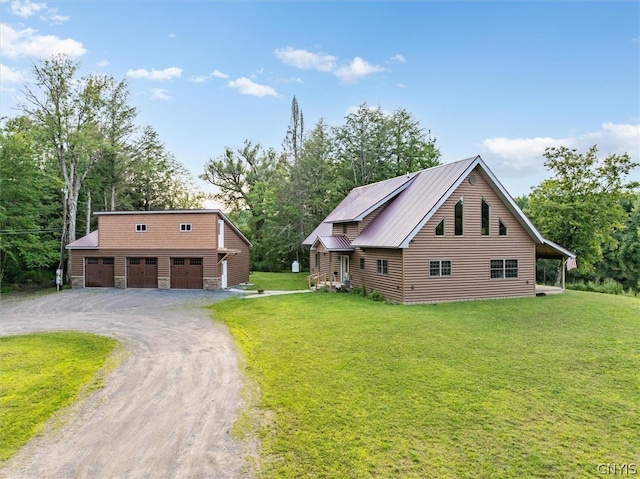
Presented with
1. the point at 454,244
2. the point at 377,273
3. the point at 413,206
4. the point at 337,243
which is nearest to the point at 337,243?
the point at 337,243

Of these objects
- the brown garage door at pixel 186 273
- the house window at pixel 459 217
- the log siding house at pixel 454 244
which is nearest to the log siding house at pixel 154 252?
the brown garage door at pixel 186 273

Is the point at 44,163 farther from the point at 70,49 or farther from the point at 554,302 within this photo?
the point at 554,302

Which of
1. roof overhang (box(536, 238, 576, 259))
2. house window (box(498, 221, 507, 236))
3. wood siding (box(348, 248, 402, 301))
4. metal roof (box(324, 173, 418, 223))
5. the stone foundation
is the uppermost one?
metal roof (box(324, 173, 418, 223))

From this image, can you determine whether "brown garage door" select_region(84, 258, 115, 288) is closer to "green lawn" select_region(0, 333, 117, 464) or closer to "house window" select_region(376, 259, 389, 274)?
"green lawn" select_region(0, 333, 117, 464)

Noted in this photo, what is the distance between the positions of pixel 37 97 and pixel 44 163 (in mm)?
5563

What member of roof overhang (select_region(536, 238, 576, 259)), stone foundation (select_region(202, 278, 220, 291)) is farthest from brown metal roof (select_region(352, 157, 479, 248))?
stone foundation (select_region(202, 278, 220, 291))

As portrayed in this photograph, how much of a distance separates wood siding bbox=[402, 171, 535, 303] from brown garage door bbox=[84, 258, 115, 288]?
19.2 m

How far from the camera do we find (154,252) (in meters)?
23.3

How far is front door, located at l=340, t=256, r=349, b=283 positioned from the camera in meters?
22.0

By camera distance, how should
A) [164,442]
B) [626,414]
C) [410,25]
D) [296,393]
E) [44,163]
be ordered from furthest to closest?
[44,163]
[410,25]
[296,393]
[626,414]
[164,442]

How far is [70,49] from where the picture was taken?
2434cm

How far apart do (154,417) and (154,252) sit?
62.6 ft

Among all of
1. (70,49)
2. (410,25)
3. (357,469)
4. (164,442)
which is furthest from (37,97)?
(357,469)

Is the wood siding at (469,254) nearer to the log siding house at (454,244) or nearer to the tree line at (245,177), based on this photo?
the log siding house at (454,244)
